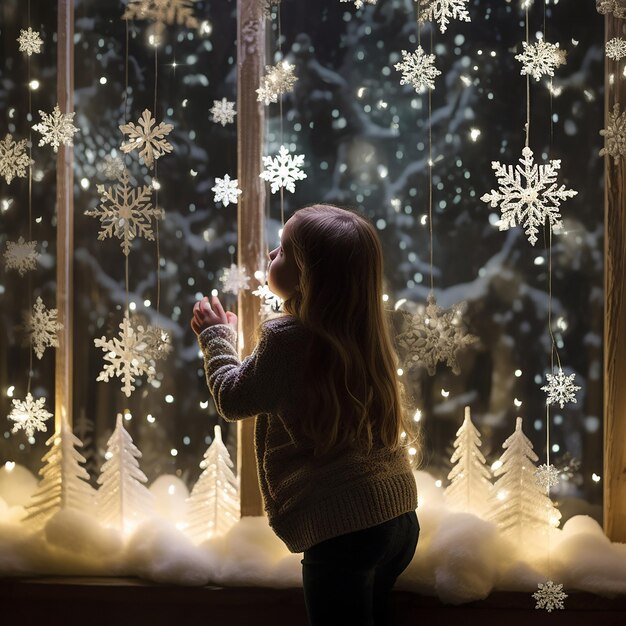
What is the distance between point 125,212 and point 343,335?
782 millimetres

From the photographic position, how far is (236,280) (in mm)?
1866

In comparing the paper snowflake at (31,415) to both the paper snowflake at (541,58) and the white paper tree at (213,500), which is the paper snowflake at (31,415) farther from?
the paper snowflake at (541,58)

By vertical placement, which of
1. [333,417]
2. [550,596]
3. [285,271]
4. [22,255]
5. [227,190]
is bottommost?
[550,596]

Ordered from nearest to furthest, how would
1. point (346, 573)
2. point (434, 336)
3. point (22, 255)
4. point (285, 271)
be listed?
point (346, 573)
point (285, 271)
point (434, 336)
point (22, 255)

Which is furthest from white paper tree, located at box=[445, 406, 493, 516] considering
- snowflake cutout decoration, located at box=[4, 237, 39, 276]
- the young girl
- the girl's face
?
snowflake cutout decoration, located at box=[4, 237, 39, 276]

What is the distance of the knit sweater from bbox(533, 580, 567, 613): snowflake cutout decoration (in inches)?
20.4

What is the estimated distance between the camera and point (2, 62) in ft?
6.36

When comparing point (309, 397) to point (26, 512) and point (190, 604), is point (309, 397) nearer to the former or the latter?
point (190, 604)

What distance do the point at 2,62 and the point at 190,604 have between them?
148cm

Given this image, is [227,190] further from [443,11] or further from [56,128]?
[443,11]

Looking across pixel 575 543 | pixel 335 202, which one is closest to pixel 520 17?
pixel 335 202

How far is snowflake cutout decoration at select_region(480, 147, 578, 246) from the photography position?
1.79 metres

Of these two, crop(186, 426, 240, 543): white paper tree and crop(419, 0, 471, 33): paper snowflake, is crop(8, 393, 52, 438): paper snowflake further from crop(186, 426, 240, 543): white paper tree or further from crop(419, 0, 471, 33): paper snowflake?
crop(419, 0, 471, 33): paper snowflake

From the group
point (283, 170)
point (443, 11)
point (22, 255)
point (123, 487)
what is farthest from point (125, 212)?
point (443, 11)
